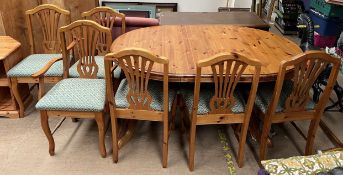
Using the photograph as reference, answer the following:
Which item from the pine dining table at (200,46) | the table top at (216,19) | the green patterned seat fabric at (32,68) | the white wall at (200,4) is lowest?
the green patterned seat fabric at (32,68)

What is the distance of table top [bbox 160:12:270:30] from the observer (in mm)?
3451

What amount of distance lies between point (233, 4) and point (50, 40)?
3172 millimetres

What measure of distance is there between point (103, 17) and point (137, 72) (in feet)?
4.14

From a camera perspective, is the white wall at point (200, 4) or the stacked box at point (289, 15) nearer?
the white wall at point (200, 4)

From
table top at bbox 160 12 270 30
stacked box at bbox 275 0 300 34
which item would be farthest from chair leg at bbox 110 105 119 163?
stacked box at bbox 275 0 300 34

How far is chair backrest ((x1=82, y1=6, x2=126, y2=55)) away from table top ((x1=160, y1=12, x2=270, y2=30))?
2.65ft

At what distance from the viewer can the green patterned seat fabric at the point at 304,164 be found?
170 centimetres

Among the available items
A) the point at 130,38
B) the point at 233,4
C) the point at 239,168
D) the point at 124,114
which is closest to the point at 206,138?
the point at 239,168

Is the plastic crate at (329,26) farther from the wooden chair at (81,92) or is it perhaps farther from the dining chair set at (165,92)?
the wooden chair at (81,92)

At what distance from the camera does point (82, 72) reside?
2381 millimetres

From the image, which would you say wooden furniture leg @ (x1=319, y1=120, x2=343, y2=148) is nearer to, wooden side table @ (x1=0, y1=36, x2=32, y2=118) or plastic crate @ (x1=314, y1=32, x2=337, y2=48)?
plastic crate @ (x1=314, y1=32, x2=337, y2=48)

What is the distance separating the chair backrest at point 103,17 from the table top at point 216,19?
81 cm

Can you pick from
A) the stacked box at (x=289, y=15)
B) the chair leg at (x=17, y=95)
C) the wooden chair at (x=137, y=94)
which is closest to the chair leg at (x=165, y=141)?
the wooden chair at (x=137, y=94)

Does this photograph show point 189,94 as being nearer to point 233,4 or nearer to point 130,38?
point 130,38
